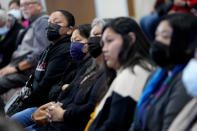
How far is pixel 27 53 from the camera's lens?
620 centimetres

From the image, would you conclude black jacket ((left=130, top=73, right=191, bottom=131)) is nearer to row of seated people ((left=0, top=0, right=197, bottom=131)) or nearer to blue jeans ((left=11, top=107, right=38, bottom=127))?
row of seated people ((left=0, top=0, right=197, bottom=131))

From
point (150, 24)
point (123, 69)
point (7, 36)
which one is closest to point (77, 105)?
point (123, 69)

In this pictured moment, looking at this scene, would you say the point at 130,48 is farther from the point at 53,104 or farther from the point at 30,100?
the point at 30,100

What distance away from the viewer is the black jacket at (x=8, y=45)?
6.72 metres

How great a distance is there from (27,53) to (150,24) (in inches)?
124

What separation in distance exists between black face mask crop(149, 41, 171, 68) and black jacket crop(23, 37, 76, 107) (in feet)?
5.81

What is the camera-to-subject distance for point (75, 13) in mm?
8062

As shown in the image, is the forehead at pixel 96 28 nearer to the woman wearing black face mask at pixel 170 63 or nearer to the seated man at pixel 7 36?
the woman wearing black face mask at pixel 170 63

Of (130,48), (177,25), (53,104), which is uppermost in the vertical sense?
(177,25)

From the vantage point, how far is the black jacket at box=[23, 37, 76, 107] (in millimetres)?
4637

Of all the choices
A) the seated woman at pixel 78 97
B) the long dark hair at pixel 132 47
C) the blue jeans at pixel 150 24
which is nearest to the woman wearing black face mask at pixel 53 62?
the seated woman at pixel 78 97

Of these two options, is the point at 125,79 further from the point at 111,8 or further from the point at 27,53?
the point at 111,8

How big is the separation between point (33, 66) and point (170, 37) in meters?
3.72

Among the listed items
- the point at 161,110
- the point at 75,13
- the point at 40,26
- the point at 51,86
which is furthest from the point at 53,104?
the point at 75,13
